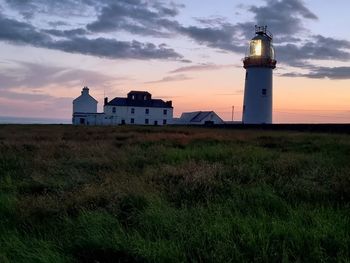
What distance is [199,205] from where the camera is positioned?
5.27 m

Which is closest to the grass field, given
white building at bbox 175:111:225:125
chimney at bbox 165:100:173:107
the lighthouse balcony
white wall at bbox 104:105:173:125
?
the lighthouse balcony

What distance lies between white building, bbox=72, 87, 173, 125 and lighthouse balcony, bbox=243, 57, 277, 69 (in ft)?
136

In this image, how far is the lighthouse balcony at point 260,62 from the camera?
47125 mm

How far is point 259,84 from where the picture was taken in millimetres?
47062

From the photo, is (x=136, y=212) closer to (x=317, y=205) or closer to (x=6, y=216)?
(x=6, y=216)

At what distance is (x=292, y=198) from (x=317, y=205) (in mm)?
525

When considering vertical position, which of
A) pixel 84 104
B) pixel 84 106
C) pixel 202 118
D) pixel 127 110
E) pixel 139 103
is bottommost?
pixel 202 118

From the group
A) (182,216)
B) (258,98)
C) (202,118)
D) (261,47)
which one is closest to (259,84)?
(258,98)

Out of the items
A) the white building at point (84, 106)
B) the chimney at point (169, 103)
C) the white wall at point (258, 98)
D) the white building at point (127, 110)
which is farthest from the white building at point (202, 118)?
the white wall at point (258, 98)

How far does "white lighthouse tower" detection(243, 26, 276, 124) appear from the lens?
153ft

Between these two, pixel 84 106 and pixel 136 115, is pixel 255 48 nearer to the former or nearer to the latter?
pixel 136 115

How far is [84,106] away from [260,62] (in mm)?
46591

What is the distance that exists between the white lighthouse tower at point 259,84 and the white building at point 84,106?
143 feet

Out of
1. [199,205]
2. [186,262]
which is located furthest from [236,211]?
[186,262]
